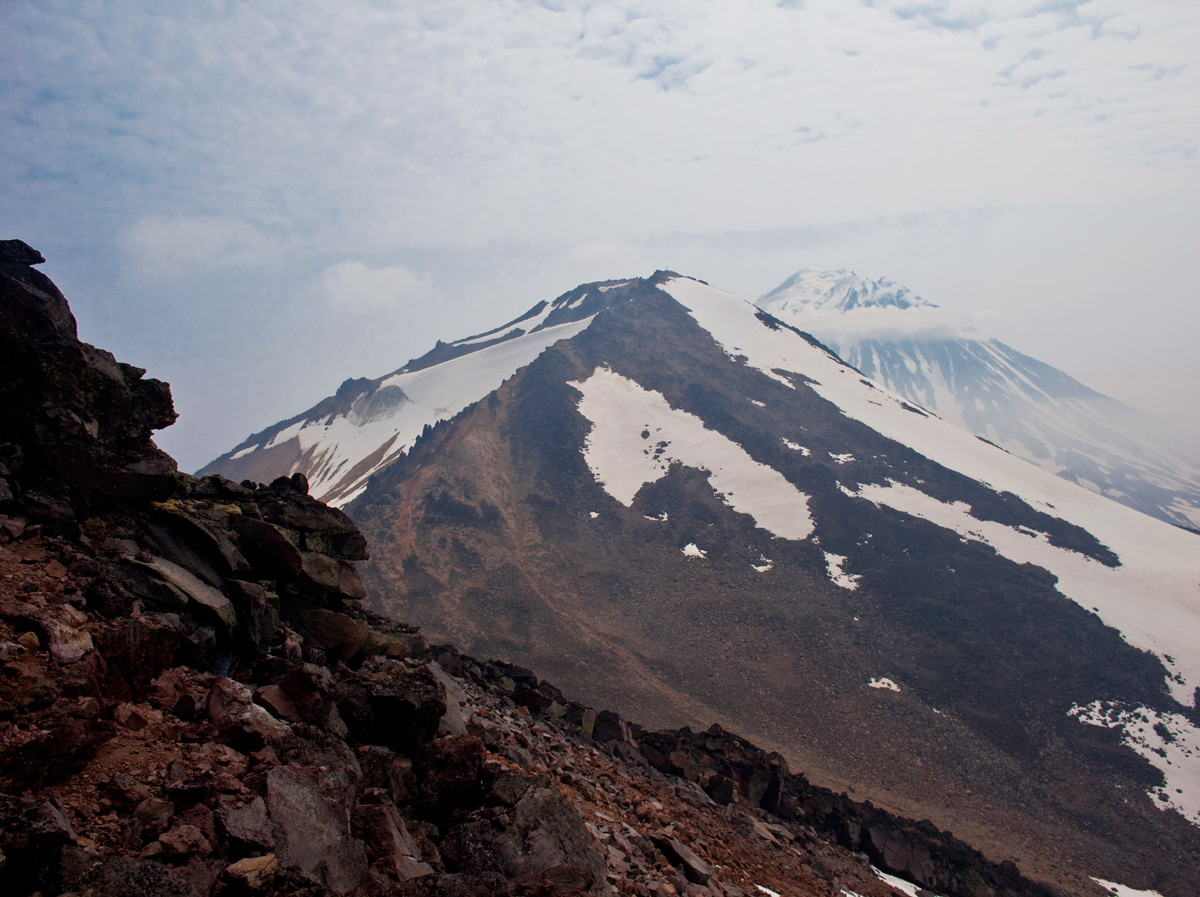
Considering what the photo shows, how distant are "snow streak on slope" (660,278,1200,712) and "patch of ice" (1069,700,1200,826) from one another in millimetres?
2545

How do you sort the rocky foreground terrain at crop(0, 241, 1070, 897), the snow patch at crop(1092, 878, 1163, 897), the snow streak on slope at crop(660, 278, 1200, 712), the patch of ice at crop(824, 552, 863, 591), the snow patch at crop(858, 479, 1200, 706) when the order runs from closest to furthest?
the rocky foreground terrain at crop(0, 241, 1070, 897) < the snow patch at crop(1092, 878, 1163, 897) < the snow patch at crop(858, 479, 1200, 706) < the snow streak on slope at crop(660, 278, 1200, 712) < the patch of ice at crop(824, 552, 863, 591)

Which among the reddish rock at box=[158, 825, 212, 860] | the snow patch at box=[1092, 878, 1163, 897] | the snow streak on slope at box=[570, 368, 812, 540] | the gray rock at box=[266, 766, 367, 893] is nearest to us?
the reddish rock at box=[158, 825, 212, 860]

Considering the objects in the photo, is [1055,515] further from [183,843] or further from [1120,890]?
[183,843]

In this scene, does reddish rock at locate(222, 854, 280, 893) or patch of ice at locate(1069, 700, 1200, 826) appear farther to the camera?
patch of ice at locate(1069, 700, 1200, 826)

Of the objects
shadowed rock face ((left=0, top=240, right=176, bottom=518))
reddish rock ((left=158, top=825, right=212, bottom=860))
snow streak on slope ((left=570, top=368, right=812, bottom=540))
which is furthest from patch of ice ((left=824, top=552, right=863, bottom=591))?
reddish rock ((left=158, top=825, right=212, bottom=860))

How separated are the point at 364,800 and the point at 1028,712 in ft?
121

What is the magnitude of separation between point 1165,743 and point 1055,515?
22931mm

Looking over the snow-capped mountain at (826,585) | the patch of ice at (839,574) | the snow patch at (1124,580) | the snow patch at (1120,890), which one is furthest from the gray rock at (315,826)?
the snow patch at (1124,580)

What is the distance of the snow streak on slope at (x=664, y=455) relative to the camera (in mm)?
50344

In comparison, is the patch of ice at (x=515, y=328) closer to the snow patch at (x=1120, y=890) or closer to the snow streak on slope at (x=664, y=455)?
the snow streak on slope at (x=664, y=455)

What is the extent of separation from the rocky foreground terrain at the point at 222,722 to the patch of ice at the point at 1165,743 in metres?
24.5

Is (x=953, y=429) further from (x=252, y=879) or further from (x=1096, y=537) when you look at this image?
(x=252, y=879)

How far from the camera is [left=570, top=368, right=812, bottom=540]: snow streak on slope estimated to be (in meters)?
50.3

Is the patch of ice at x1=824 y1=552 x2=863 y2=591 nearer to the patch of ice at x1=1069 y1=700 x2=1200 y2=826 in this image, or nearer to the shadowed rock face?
the patch of ice at x1=1069 y1=700 x2=1200 y2=826
